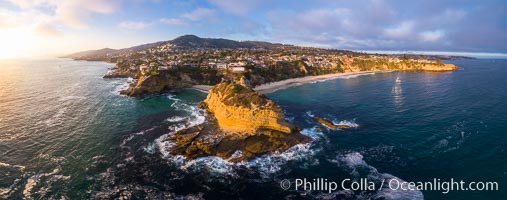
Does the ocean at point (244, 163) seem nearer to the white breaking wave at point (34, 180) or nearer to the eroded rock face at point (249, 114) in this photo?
the white breaking wave at point (34, 180)

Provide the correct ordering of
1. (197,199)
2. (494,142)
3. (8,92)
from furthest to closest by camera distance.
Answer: (8,92) < (494,142) < (197,199)

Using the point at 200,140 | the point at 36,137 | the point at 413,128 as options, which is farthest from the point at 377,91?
the point at 36,137

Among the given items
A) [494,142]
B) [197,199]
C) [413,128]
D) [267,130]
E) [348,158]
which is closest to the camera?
[197,199]

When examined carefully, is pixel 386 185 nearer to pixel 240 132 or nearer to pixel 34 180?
pixel 240 132

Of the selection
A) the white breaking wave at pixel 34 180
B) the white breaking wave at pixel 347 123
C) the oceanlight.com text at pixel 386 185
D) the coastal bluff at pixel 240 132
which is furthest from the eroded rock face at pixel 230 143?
the white breaking wave at pixel 34 180

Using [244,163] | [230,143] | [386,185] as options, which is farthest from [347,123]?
[244,163]

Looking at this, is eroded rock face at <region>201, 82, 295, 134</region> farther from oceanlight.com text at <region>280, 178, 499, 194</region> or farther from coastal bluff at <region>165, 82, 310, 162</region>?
oceanlight.com text at <region>280, 178, 499, 194</region>

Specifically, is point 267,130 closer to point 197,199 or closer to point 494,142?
point 197,199
